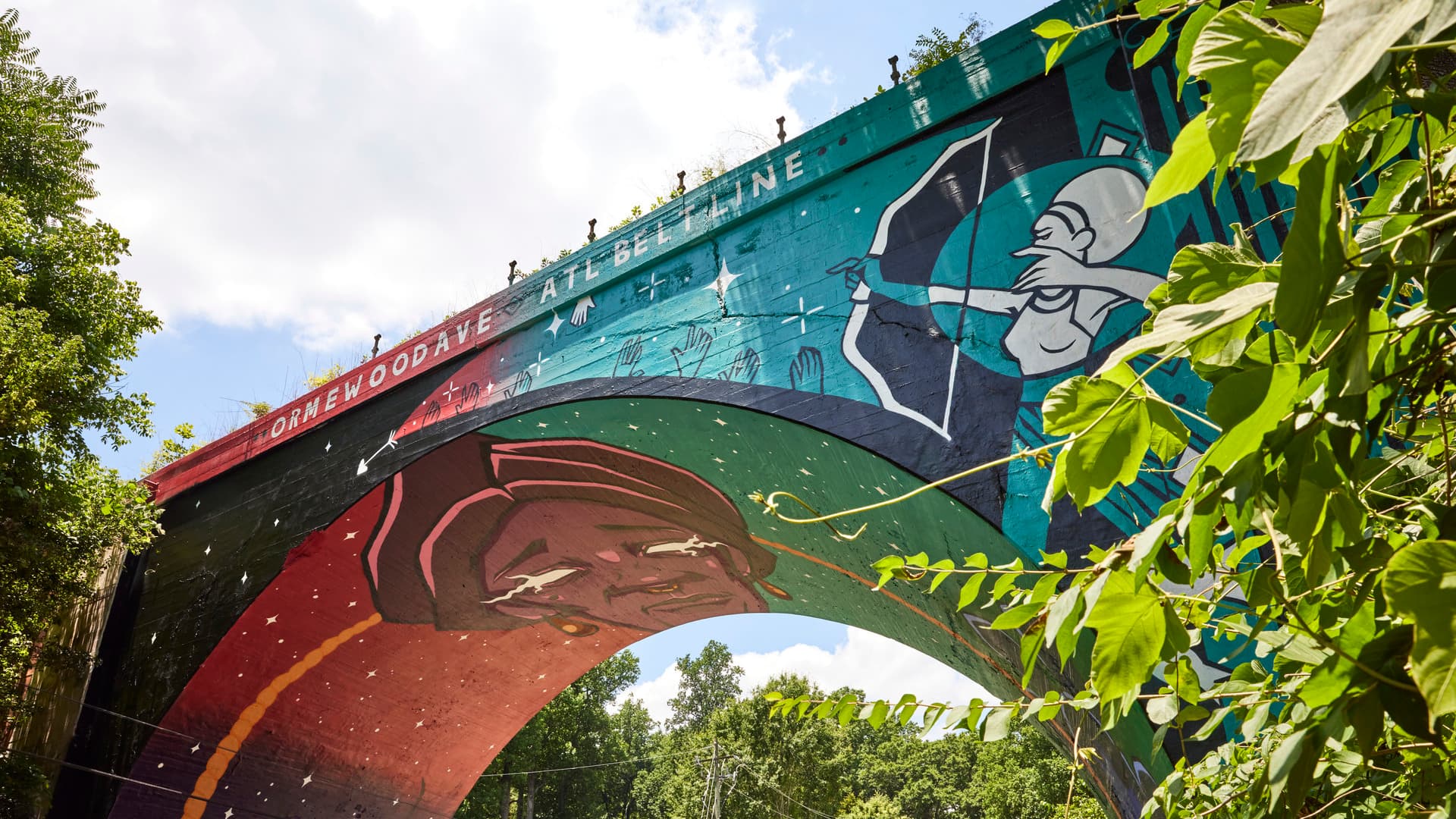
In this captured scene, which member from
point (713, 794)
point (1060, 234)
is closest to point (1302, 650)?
point (1060, 234)

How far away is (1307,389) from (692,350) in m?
3.84

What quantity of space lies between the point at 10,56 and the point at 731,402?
6.56 m

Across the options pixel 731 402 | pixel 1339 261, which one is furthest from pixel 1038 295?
pixel 1339 261

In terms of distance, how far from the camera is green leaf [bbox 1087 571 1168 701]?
0.68m

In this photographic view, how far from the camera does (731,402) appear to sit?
4121 mm

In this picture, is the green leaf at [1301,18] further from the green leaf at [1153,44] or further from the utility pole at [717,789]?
the utility pole at [717,789]

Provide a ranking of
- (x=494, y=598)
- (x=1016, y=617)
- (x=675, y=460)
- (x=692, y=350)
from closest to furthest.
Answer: (x=1016, y=617), (x=692, y=350), (x=675, y=460), (x=494, y=598)

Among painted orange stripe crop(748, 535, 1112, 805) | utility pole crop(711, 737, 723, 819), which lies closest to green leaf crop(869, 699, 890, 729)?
painted orange stripe crop(748, 535, 1112, 805)

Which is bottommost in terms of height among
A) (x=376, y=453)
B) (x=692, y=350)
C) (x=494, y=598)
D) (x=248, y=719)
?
(x=248, y=719)

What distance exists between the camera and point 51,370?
5738 millimetres

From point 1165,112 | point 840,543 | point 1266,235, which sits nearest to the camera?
point 1266,235

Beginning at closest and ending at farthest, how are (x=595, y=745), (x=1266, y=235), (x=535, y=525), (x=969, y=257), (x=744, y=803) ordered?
(x=1266, y=235)
(x=969, y=257)
(x=535, y=525)
(x=744, y=803)
(x=595, y=745)

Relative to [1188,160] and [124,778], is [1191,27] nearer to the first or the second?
[1188,160]

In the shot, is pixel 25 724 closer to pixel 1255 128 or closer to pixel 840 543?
pixel 840 543
